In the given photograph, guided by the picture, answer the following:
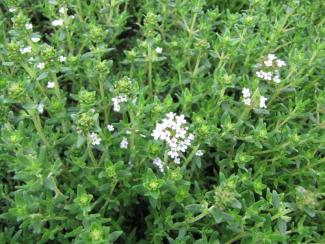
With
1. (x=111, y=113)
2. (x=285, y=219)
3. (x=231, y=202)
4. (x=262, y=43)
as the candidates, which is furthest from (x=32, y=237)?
(x=262, y=43)

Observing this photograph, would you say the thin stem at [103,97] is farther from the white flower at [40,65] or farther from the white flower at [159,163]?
the white flower at [159,163]

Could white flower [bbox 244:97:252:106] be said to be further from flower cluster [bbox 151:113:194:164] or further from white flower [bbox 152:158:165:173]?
white flower [bbox 152:158:165:173]

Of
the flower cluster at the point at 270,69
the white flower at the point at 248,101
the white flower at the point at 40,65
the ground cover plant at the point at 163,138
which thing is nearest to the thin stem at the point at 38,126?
the ground cover plant at the point at 163,138

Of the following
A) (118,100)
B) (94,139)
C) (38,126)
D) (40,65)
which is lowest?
(94,139)

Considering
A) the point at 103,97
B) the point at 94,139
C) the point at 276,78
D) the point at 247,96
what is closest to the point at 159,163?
the point at 94,139

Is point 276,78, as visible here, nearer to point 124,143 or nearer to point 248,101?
point 248,101

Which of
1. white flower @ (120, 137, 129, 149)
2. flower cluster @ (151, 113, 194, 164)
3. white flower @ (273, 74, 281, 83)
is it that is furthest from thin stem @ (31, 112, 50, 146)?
white flower @ (273, 74, 281, 83)
